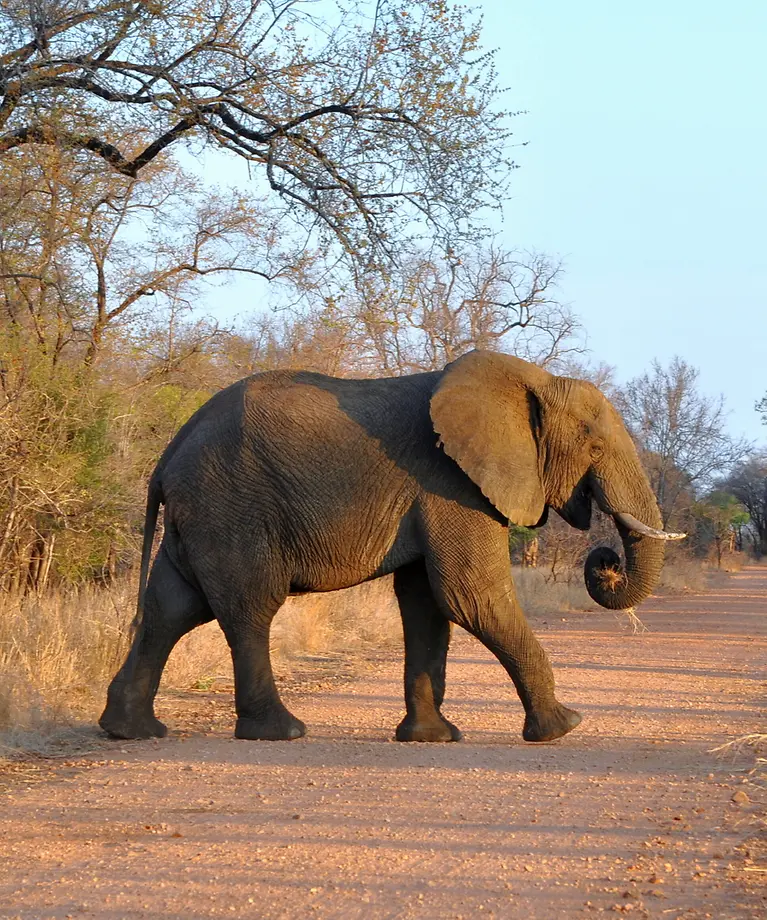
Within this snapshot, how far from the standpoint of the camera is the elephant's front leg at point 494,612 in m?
8.10

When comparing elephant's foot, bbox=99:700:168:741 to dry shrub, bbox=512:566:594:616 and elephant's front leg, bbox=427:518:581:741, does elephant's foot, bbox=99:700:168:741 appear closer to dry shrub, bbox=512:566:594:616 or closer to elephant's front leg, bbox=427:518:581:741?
elephant's front leg, bbox=427:518:581:741

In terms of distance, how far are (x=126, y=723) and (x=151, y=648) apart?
0.53 m

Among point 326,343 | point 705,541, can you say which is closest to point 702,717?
point 326,343

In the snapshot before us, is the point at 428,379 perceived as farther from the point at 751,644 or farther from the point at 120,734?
the point at 751,644

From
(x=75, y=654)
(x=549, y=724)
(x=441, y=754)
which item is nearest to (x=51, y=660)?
(x=75, y=654)

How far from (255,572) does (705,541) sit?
148 ft

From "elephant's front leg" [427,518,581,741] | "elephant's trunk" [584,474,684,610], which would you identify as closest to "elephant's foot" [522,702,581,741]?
"elephant's front leg" [427,518,581,741]

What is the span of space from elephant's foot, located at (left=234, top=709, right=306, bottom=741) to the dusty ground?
14 centimetres

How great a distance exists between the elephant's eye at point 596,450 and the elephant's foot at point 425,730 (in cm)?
204

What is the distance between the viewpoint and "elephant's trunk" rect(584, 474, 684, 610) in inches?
335

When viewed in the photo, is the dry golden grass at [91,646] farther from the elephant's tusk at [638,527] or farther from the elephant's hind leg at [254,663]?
the elephant's tusk at [638,527]

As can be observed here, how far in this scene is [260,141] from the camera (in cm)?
1197

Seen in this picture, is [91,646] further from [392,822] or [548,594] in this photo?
[548,594]

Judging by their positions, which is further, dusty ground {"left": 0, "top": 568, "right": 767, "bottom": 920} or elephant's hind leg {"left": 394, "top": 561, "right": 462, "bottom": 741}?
elephant's hind leg {"left": 394, "top": 561, "right": 462, "bottom": 741}
